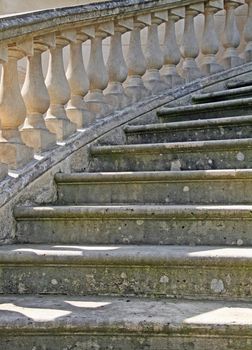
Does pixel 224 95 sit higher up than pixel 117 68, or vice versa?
pixel 117 68

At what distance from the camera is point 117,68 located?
153 inches

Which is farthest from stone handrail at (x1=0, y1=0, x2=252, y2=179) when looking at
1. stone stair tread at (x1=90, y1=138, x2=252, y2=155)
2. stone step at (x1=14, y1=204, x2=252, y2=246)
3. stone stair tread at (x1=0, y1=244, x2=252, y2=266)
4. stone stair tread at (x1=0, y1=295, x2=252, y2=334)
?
stone stair tread at (x1=0, y1=295, x2=252, y2=334)

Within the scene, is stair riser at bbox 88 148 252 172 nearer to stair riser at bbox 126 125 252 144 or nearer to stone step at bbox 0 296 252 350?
stair riser at bbox 126 125 252 144

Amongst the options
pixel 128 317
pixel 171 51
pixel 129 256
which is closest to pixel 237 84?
pixel 171 51

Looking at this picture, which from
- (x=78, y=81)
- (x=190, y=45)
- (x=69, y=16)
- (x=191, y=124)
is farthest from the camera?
(x=190, y=45)

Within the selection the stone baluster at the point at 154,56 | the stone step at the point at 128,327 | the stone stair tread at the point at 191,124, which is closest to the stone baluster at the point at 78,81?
the stone stair tread at the point at 191,124

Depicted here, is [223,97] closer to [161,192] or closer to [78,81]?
[78,81]

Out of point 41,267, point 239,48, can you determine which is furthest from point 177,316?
point 239,48

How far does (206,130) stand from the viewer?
3678 mm

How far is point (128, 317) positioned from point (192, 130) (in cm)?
189

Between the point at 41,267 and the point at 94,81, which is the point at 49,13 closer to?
the point at 94,81

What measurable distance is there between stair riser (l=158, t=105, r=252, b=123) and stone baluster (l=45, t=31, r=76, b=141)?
961mm

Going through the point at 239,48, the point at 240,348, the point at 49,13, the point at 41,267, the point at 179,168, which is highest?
the point at 239,48

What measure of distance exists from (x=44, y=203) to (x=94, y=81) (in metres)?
1.02
